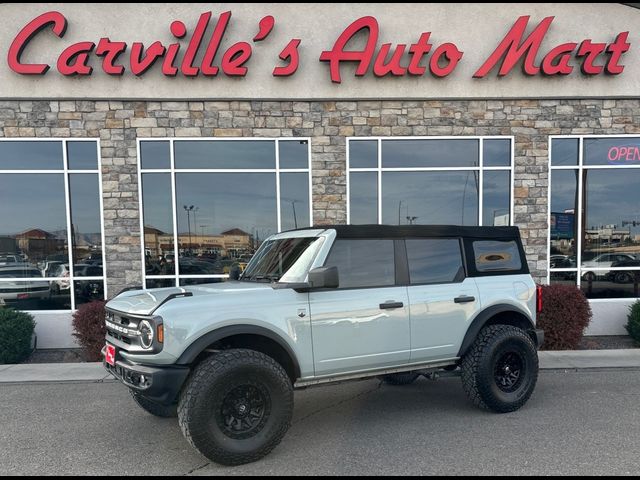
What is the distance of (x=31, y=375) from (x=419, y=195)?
7.37 m

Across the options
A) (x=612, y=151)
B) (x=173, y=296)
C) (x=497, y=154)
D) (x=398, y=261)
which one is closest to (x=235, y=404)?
(x=173, y=296)

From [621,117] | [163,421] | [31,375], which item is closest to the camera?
[163,421]

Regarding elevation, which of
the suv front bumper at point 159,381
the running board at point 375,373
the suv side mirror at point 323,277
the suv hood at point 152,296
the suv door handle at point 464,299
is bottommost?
the running board at point 375,373

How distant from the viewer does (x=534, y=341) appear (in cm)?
477

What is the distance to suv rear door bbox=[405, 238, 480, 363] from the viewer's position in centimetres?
416

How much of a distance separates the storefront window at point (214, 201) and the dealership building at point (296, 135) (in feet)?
0.12

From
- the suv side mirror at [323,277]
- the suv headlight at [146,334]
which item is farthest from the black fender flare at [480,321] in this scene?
the suv headlight at [146,334]

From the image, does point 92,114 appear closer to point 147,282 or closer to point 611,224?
point 147,282

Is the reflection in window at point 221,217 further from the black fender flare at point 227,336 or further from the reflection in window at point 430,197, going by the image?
the black fender flare at point 227,336

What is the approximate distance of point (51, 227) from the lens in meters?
8.12

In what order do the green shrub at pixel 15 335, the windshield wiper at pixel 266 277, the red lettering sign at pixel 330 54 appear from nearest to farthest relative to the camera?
the windshield wiper at pixel 266 277 < the green shrub at pixel 15 335 < the red lettering sign at pixel 330 54

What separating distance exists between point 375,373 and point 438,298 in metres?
1.00

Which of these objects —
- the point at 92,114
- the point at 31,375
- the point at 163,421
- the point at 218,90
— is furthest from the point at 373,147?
the point at 31,375

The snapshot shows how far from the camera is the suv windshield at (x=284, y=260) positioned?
3.97 m
